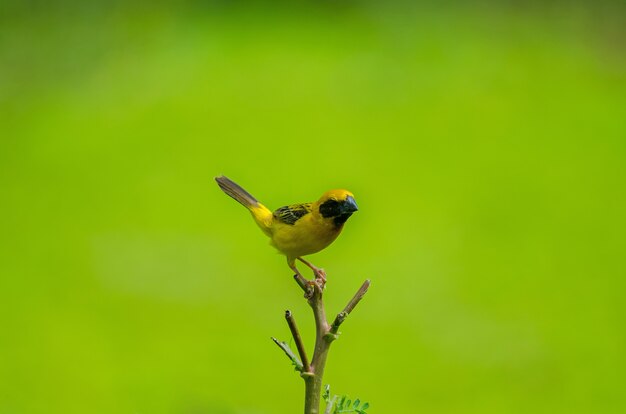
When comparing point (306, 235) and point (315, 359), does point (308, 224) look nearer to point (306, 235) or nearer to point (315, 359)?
point (306, 235)

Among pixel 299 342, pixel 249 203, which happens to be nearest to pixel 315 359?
pixel 299 342

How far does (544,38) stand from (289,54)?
1061 mm

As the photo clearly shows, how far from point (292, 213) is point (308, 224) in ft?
0.29

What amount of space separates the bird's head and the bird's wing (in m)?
0.09

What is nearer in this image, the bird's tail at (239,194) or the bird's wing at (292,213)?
the bird's wing at (292,213)

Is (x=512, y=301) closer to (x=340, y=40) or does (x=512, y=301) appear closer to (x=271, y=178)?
(x=271, y=178)

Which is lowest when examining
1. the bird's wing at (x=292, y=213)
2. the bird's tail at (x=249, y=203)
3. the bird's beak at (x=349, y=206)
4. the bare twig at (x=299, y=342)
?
the bare twig at (x=299, y=342)

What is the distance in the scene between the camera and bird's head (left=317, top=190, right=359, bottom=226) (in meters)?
0.96

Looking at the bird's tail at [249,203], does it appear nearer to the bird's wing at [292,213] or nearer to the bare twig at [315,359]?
the bird's wing at [292,213]

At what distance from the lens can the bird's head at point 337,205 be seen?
3.14 feet

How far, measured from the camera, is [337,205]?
966 mm

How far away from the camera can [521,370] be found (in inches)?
89.5

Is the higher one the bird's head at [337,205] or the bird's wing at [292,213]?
the bird's wing at [292,213]

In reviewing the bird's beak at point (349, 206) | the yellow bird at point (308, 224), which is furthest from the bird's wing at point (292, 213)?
the bird's beak at point (349, 206)
